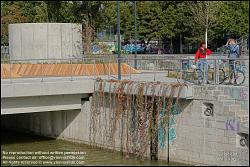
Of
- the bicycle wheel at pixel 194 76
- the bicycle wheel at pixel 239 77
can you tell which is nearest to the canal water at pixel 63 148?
the bicycle wheel at pixel 194 76

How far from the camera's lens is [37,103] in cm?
1998

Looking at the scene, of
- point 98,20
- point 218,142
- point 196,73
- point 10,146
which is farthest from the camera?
point 98,20

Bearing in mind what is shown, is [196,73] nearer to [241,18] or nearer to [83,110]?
[83,110]

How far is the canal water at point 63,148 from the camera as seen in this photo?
1800 centimetres

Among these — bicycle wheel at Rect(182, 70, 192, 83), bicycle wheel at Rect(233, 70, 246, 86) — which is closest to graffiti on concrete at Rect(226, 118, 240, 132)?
bicycle wheel at Rect(233, 70, 246, 86)

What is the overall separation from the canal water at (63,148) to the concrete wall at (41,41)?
4550mm

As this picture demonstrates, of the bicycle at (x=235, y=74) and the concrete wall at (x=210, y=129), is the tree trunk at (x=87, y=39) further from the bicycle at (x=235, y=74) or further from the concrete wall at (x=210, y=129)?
the bicycle at (x=235, y=74)

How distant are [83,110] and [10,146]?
326 centimetres

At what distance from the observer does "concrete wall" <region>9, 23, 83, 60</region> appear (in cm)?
2706

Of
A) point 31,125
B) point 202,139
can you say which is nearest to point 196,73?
point 202,139

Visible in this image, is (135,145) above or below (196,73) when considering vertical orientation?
below

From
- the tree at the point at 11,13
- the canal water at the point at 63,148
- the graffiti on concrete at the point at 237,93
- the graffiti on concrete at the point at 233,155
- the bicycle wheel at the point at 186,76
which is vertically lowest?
the canal water at the point at 63,148

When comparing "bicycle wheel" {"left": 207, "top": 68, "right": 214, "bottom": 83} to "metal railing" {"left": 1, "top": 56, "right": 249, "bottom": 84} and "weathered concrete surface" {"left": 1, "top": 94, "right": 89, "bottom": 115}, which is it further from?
"weathered concrete surface" {"left": 1, "top": 94, "right": 89, "bottom": 115}

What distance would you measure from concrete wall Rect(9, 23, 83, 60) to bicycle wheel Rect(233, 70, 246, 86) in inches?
493
